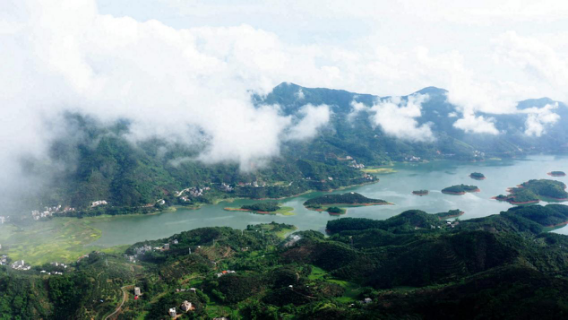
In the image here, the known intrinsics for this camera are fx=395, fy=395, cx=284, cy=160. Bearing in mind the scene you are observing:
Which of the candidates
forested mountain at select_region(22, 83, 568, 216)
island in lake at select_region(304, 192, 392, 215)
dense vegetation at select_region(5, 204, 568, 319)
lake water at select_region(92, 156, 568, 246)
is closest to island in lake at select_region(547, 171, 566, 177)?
lake water at select_region(92, 156, 568, 246)

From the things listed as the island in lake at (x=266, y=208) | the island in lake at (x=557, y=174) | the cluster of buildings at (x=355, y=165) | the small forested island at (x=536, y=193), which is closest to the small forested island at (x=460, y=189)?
the small forested island at (x=536, y=193)

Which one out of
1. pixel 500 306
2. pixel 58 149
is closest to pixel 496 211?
pixel 500 306

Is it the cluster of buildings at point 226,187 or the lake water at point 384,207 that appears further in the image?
the cluster of buildings at point 226,187

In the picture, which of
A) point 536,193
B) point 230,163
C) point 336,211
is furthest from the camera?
point 230,163

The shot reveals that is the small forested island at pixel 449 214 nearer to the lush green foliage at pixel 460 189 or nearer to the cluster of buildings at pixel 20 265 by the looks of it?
the lush green foliage at pixel 460 189

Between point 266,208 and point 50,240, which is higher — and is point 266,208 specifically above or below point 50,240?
below

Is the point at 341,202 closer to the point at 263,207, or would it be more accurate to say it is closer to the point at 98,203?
the point at 263,207

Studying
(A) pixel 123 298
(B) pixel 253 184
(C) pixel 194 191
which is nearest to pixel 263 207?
(B) pixel 253 184

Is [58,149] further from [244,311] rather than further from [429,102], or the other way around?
[429,102]
